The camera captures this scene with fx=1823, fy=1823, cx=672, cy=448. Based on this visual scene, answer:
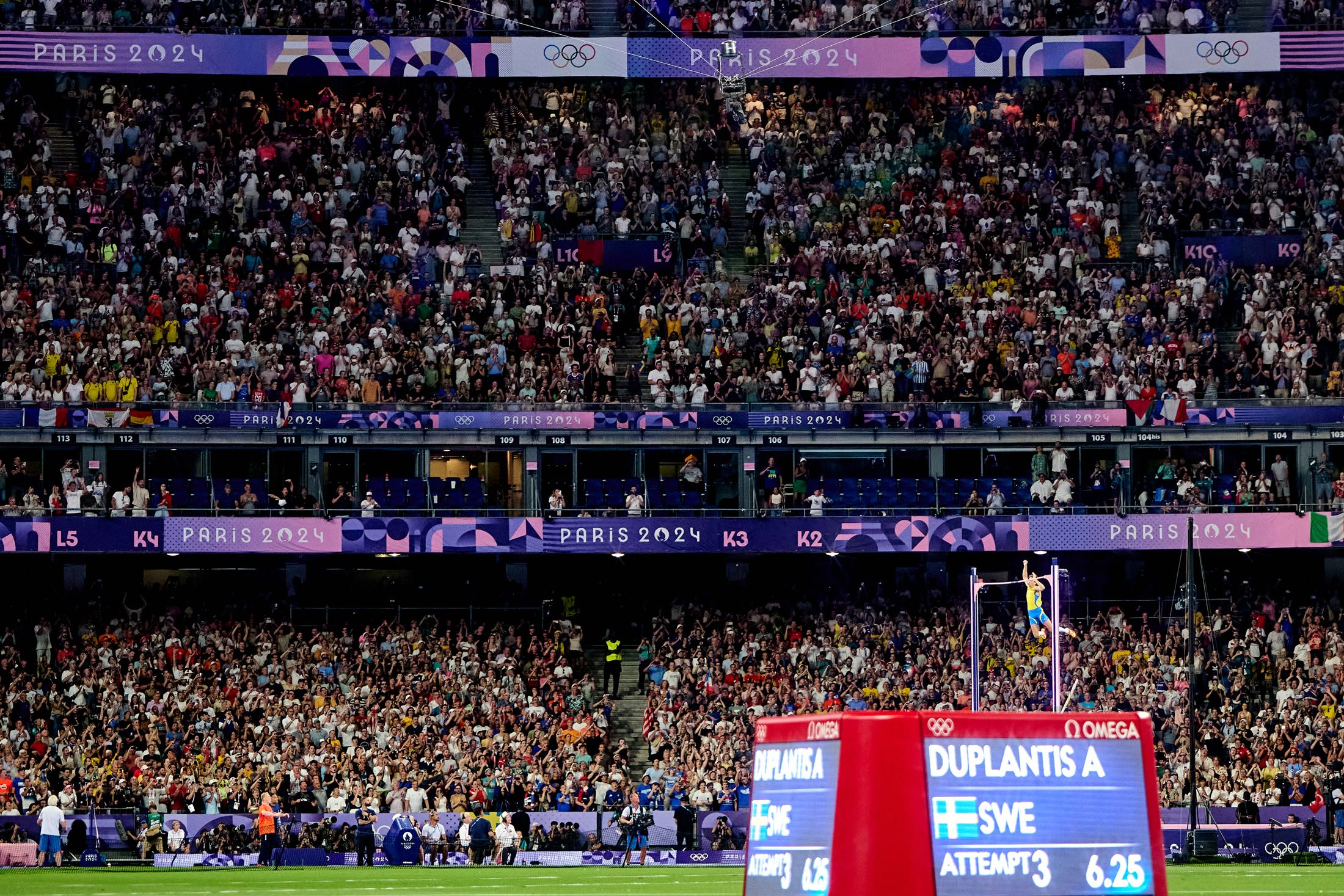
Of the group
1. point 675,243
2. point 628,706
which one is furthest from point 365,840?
point 675,243

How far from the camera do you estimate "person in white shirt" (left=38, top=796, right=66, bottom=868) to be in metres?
31.4

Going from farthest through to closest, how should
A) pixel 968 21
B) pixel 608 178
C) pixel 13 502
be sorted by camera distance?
pixel 968 21 → pixel 608 178 → pixel 13 502

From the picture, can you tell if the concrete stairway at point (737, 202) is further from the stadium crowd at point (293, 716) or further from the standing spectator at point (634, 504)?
the stadium crowd at point (293, 716)

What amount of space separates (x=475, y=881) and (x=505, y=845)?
523cm

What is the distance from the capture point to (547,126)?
50.8 meters

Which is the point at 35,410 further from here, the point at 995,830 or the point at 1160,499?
the point at 995,830

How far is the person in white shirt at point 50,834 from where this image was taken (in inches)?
1237

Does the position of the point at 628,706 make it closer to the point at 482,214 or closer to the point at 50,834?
the point at 50,834

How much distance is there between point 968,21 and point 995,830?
46380 millimetres

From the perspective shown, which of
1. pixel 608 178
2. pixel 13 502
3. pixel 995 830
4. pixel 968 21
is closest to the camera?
pixel 995 830

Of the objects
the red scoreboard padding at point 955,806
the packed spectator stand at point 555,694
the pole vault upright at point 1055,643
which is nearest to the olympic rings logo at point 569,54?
the packed spectator stand at point 555,694

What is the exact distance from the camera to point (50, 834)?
104ft

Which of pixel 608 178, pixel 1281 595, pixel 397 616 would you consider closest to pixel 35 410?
pixel 397 616

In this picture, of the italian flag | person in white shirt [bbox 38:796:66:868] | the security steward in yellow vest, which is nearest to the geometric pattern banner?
the italian flag
